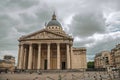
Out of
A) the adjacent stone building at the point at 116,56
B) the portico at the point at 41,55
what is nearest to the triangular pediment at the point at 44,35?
the portico at the point at 41,55

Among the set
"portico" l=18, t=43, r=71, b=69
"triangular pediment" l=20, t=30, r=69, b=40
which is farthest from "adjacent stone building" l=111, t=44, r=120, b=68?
"triangular pediment" l=20, t=30, r=69, b=40

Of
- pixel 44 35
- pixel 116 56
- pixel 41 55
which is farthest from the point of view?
pixel 116 56

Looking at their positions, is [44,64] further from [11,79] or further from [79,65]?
[11,79]

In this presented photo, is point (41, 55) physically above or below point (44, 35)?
below

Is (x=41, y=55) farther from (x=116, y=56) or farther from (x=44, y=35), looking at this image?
(x=116, y=56)

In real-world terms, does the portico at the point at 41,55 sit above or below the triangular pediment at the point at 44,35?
below

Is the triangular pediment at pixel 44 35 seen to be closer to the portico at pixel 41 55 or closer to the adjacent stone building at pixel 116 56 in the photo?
the portico at pixel 41 55

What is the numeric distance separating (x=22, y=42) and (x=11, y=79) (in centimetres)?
1564

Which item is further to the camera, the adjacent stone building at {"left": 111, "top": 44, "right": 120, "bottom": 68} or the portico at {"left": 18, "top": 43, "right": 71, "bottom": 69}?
the adjacent stone building at {"left": 111, "top": 44, "right": 120, "bottom": 68}

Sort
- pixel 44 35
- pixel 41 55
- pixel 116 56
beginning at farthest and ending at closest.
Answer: pixel 116 56 < pixel 41 55 < pixel 44 35

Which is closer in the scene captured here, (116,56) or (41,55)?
(41,55)

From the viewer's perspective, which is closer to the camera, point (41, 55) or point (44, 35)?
point (44, 35)

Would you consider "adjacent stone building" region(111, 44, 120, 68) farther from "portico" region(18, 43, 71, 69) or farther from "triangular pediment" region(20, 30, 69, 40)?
"triangular pediment" region(20, 30, 69, 40)

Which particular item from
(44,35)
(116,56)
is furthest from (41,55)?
(116,56)
